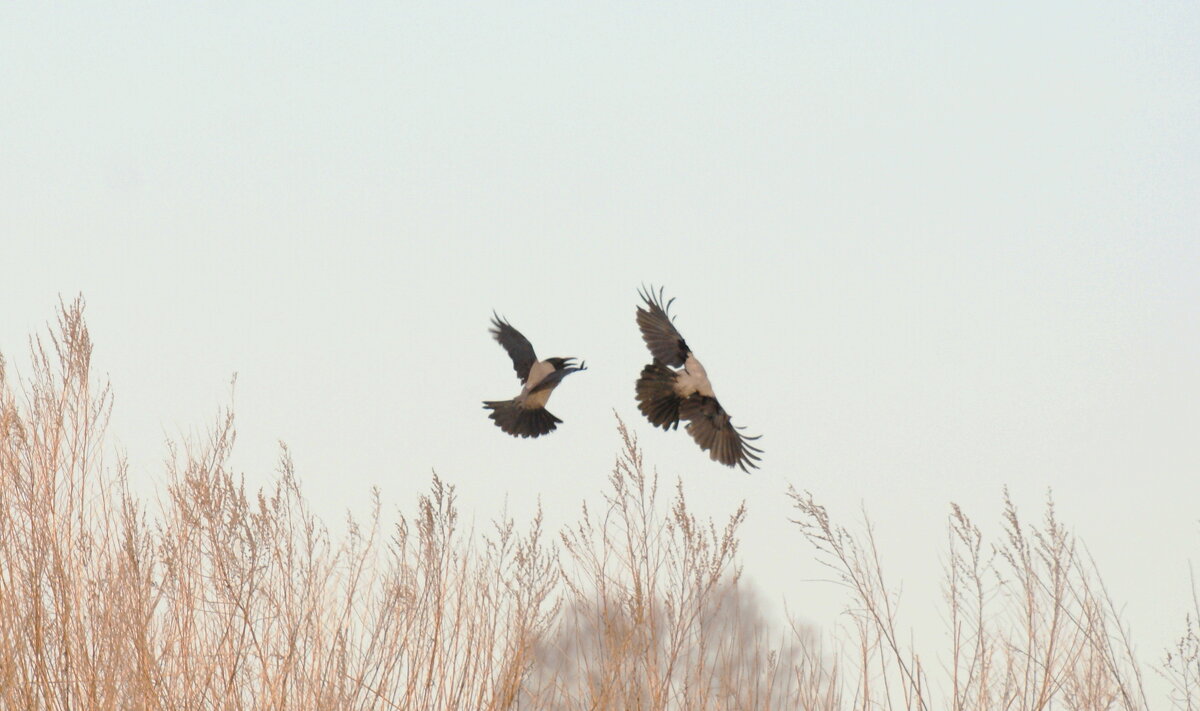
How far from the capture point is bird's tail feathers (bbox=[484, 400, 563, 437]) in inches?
302

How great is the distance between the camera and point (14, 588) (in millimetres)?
5094

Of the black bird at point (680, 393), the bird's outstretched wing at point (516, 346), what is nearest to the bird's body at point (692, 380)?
the black bird at point (680, 393)

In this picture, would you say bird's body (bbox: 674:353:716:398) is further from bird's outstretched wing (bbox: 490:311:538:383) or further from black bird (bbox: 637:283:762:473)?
bird's outstretched wing (bbox: 490:311:538:383)

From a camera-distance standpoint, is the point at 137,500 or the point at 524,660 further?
the point at 137,500

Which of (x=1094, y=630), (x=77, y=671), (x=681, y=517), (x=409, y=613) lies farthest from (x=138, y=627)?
(x=1094, y=630)

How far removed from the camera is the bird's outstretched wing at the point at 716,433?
23.2ft

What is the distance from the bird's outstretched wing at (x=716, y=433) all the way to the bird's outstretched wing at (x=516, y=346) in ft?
3.87

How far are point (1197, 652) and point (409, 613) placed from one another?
2798mm

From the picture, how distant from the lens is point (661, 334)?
23.0 feet

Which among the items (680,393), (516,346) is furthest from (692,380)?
(516,346)

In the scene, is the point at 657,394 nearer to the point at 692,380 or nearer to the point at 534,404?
the point at 692,380

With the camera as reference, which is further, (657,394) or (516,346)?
(516,346)

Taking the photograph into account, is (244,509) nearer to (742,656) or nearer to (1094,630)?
(742,656)

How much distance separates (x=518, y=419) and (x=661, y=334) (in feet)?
3.62
